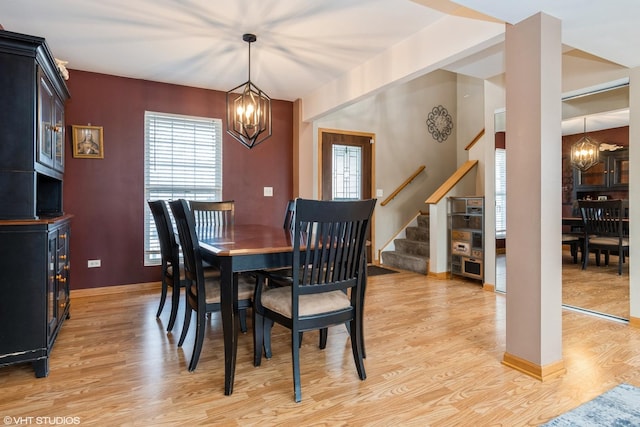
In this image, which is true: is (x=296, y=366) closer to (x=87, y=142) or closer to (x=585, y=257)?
(x=585, y=257)

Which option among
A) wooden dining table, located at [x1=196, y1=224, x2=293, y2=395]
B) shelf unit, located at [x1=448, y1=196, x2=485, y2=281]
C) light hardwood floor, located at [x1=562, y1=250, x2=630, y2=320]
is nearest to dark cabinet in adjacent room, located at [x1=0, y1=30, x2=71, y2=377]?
wooden dining table, located at [x1=196, y1=224, x2=293, y2=395]

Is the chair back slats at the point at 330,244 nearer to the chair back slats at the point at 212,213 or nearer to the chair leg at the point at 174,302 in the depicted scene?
the chair leg at the point at 174,302

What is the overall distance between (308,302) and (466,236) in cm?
320

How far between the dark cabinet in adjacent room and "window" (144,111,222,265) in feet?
6.43

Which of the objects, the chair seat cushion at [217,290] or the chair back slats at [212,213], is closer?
the chair seat cushion at [217,290]

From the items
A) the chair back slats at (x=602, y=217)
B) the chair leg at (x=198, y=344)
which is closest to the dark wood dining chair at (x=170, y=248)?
the chair leg at (x=198, y=344)

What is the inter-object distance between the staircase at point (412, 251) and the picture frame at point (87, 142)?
3999 millimetres

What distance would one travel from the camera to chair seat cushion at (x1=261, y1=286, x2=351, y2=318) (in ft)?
6.27

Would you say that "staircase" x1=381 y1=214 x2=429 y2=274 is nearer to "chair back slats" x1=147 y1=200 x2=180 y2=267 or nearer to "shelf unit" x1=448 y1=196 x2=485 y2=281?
"shelf unit" x1=448 y1=196 x2=485 y2=281

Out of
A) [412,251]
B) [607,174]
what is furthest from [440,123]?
[607,174]

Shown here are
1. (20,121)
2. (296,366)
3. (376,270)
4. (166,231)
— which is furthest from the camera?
(376,270)

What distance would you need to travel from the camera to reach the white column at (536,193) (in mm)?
2068

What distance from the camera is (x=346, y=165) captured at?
5402mm

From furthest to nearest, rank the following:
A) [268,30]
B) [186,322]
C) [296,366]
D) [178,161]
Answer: [178,161] < [268,30] < [186,322] < [296,366]
